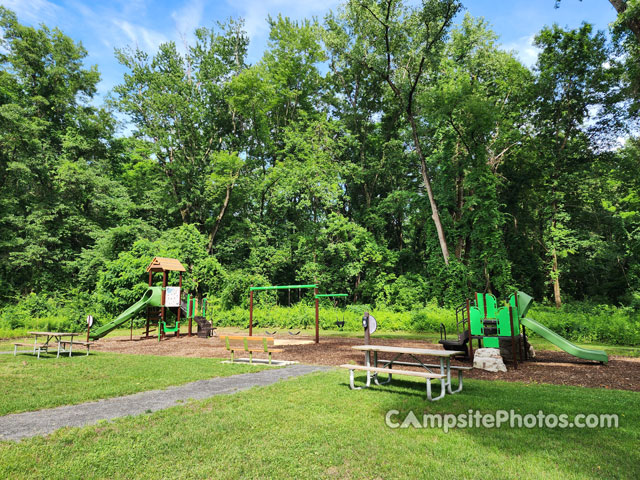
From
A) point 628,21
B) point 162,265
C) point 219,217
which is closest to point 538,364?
point 628,21

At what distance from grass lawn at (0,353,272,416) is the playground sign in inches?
270

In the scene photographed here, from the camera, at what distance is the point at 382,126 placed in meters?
29.8

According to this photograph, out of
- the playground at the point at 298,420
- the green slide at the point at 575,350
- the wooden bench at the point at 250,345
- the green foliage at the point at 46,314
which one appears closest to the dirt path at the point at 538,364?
the playground at the point at 298,420

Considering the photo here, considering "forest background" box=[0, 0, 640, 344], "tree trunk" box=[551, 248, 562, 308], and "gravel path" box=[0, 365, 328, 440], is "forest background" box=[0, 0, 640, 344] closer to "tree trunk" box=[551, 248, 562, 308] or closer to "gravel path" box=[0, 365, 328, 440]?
"tree trunk" box=[551, 248, 562, 308]

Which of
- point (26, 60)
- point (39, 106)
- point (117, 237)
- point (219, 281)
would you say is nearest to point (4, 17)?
point (26, 60)

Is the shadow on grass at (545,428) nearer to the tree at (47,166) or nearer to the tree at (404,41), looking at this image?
the tree at (404,41)

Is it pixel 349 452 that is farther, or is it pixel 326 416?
pixel 326 416

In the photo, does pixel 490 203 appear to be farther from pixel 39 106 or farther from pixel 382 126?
pixel 39 106

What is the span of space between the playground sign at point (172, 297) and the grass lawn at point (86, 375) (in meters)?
6.86

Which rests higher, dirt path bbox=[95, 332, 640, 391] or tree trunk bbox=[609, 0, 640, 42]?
tree trunk bbox=[609, 0, 640, 42]

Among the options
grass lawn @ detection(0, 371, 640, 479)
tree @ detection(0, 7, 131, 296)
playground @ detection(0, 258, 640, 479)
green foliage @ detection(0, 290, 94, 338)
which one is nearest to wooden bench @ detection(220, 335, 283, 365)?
playground @ detection(0, 258, 640, 479)

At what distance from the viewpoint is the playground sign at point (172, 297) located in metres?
17.5

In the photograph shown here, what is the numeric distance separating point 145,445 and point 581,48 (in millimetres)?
28655

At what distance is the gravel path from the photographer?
431 centimetres
